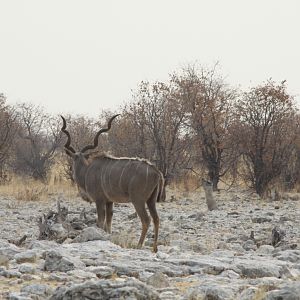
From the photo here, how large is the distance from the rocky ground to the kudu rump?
647 millimetres

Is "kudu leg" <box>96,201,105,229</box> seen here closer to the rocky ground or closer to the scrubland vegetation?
the rocky ground

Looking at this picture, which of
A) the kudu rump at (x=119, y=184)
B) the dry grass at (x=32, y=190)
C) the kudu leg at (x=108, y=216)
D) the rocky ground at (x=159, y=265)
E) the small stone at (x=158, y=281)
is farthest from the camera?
the dry grass at (x=32, y=190)

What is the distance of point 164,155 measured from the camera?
72.8ft

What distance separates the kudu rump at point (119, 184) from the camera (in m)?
10.4

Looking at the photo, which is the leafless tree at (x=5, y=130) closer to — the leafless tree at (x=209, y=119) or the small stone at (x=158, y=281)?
the leafless tree at (x=209, y=119)

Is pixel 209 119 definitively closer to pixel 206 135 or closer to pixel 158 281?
pixel 206 135

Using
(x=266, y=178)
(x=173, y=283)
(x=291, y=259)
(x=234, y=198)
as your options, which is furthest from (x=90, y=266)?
(x=266, y=178)

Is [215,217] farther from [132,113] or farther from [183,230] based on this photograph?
[132,113]

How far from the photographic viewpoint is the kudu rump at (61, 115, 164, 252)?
10.4 m

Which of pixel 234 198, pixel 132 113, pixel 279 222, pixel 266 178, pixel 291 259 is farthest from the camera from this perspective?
pixel 132 113

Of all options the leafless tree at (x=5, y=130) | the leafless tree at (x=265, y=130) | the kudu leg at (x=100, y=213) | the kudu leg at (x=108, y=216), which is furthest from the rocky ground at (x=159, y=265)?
the leafless tree at (x=5, y=130)

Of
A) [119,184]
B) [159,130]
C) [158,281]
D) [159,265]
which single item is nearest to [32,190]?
[159,130]

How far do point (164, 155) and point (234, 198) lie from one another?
302 cm

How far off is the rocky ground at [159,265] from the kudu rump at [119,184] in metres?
0.65
